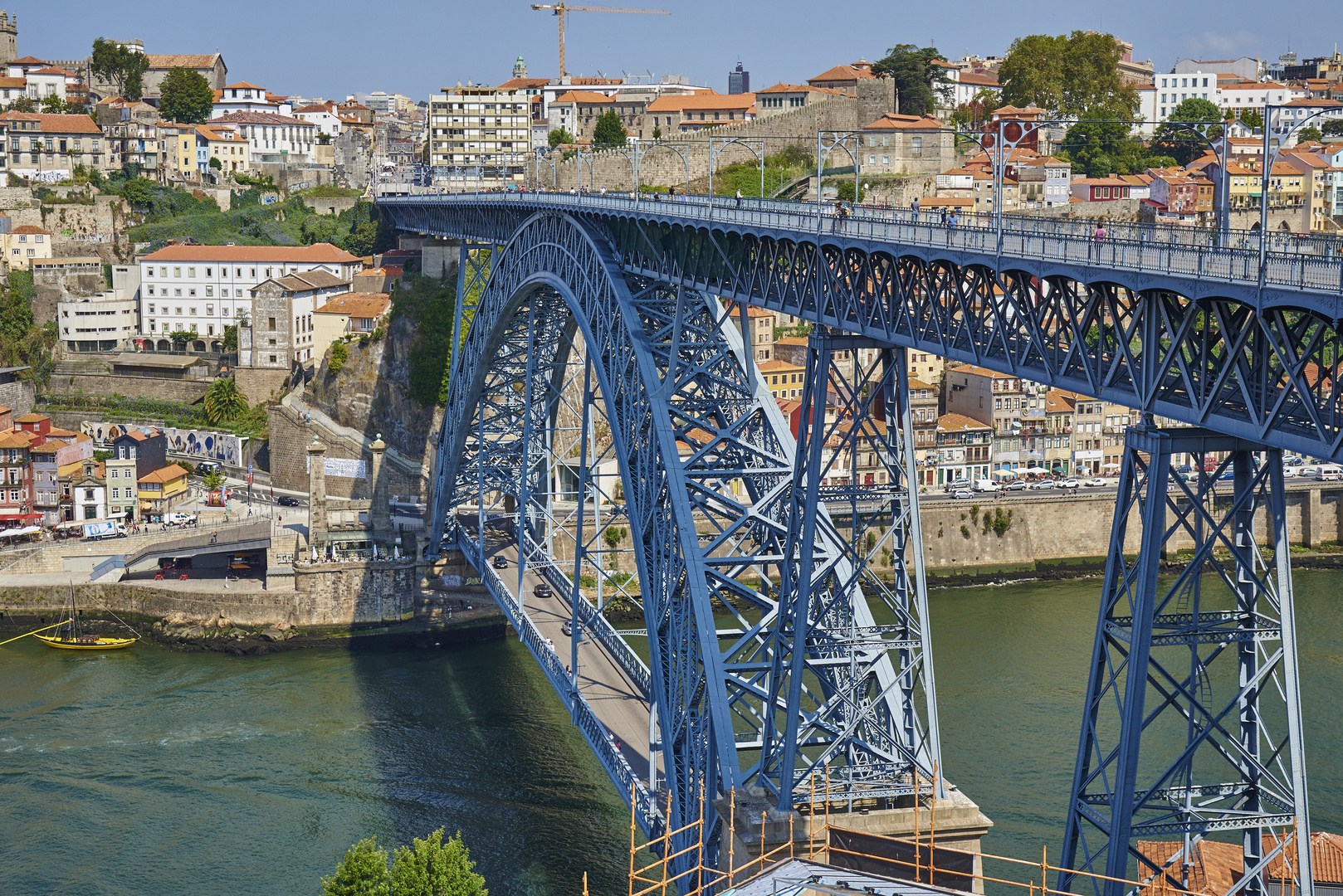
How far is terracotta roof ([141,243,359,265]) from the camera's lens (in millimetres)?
58375

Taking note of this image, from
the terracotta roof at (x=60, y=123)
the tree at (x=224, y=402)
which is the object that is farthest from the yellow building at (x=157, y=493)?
the terracotta roof at (x=60, y=123)

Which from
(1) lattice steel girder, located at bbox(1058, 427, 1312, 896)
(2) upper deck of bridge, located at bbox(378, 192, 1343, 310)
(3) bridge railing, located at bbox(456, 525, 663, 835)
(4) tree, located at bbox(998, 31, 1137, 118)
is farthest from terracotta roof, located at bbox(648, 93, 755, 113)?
(1) lattice steel girder, located at bbox(1058, 427, 1312, 896)

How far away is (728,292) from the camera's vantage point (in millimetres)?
19672

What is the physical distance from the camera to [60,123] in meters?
68.4

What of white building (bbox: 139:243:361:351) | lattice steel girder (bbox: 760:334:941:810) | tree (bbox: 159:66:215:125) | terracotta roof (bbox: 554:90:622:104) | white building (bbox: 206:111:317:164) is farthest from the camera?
tree (bbox: 159:66:215:125)

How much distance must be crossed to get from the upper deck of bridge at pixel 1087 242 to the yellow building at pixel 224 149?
187 feet

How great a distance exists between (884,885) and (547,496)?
24007 millimetres

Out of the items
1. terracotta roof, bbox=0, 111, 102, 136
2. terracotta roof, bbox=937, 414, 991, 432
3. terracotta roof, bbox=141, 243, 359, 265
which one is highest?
terracotta roof, bbox=0, 111, 102, 136

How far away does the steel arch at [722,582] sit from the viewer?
16.7 m

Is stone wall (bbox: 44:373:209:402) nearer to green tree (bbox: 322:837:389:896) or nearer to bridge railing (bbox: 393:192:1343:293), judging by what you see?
green tree (bbox: 322:837:389:896)

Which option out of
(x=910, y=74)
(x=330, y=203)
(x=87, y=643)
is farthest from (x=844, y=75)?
(x=87, y=643)

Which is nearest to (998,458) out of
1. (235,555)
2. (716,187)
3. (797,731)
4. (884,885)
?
(716,187)

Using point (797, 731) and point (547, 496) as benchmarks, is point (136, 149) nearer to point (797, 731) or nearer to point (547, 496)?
point (547, 496)

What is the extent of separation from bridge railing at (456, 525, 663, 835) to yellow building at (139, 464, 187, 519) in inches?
616
